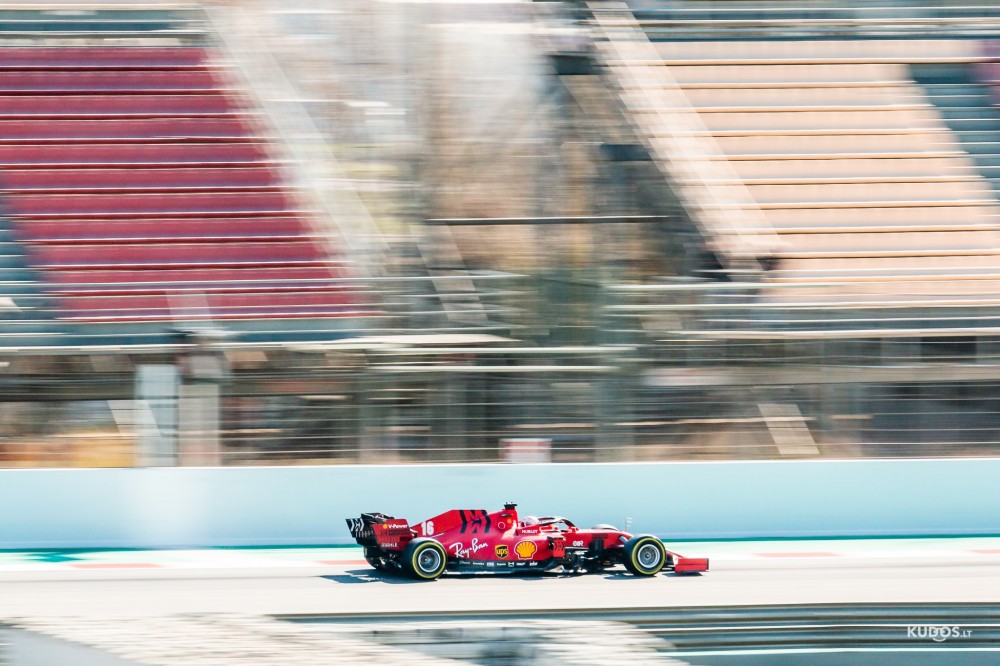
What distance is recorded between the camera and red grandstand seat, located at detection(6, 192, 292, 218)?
1323 cm

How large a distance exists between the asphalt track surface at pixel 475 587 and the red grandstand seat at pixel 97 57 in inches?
307

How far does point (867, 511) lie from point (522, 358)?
3.69m

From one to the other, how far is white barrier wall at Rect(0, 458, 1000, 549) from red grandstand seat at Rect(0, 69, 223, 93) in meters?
6.24

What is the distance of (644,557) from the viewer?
8758mm

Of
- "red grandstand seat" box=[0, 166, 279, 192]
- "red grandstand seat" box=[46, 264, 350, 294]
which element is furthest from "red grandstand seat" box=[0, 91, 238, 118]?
"red grandstand seat" box=[46, 264, 350, 294]

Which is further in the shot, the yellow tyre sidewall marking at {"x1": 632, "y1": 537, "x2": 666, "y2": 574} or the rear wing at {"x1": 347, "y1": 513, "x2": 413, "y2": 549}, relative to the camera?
the yellow tyre sidewall marking at {"x1": 632, "y1": 537, "x2": 666, "y2": 574}

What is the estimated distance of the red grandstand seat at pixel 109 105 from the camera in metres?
14.1

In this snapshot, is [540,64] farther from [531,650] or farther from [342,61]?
[531,650]

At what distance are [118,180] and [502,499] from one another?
651cm

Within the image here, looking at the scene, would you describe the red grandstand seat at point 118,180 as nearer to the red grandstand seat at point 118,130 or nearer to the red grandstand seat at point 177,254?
the red grandstand seat at point 118,130

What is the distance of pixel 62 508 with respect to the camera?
10.1m

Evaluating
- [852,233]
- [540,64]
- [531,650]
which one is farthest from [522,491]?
[540,64]

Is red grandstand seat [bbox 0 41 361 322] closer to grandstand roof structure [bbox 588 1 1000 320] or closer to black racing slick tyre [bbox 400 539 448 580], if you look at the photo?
black racing slick tyre [bbox 400 539 448 580]

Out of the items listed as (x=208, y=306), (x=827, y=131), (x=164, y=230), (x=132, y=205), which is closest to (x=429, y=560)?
(x=208, y=306)
